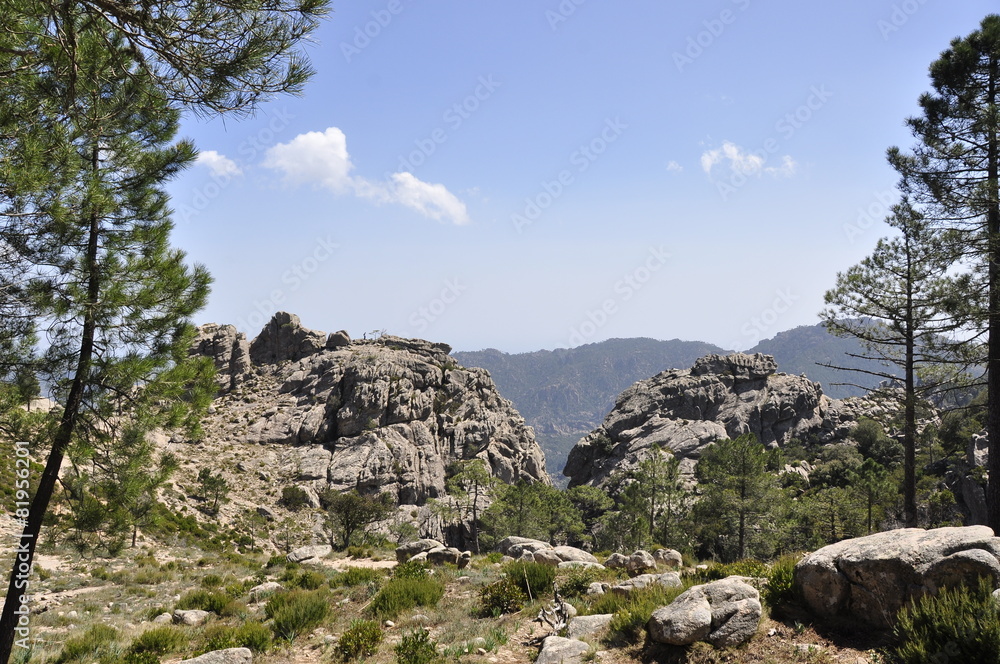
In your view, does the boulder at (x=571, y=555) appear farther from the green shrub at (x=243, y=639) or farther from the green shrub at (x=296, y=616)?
the green shrub at (x=243, y=639)

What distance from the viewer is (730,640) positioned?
7434 millimetres

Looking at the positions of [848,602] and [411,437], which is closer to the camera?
[848,602]

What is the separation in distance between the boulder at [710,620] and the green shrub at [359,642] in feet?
17.0

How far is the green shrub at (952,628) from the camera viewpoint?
5559 millimetres

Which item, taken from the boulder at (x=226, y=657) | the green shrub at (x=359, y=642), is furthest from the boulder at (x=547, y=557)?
the boulder at (x=226, y=657)

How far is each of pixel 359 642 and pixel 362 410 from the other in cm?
6381

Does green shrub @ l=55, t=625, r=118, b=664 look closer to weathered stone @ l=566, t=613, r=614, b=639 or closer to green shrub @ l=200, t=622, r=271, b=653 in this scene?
green shrub @ l=200, t=622, r=271, b=653

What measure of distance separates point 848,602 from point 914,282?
12391mm

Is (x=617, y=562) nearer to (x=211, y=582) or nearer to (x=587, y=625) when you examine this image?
(x=587, y=625)

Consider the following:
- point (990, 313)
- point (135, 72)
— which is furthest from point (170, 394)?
point (990, 313)

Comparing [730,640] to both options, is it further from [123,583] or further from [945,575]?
[123,583]

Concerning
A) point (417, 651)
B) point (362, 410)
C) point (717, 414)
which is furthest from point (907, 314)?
point (717, 414)

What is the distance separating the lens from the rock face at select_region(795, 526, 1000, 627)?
6754mm

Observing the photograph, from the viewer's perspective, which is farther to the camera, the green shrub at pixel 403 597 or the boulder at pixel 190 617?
the boulder at pixel 190 617
